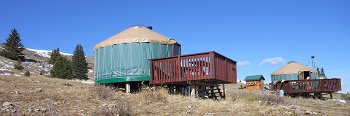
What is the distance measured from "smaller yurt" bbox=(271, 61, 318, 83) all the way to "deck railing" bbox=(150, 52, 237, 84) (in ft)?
72.4

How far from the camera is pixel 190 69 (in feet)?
51.2

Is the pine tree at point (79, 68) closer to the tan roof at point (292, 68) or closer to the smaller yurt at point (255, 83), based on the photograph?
the smaller yurt at point (255, 83)

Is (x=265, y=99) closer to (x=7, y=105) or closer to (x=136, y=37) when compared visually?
(x=136, y=37)

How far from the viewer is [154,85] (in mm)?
16984

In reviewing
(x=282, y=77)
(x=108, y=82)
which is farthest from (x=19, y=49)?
(x=108, y=82)

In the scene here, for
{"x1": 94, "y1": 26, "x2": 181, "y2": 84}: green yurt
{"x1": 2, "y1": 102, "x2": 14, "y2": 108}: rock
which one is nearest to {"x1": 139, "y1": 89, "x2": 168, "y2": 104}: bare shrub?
{"x1": 2, "y1": 102, "x2": 14, "y2": 108}: rock

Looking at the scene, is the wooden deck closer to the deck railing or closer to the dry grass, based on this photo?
the deck railing

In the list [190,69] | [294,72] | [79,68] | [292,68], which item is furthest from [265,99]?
[79,68]

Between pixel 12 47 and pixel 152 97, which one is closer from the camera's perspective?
pixel 152 97

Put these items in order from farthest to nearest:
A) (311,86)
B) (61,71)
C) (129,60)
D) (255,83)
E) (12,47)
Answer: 1. (12,47)
2. (61,71)
3. (255,83)
4. (311,86)
5. (129,60)

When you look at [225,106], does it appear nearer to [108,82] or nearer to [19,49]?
[108,82]

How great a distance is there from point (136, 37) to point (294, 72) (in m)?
23.1

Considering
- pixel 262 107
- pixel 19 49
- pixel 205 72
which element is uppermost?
pixel 19 49

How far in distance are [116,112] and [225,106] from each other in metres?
3.92
